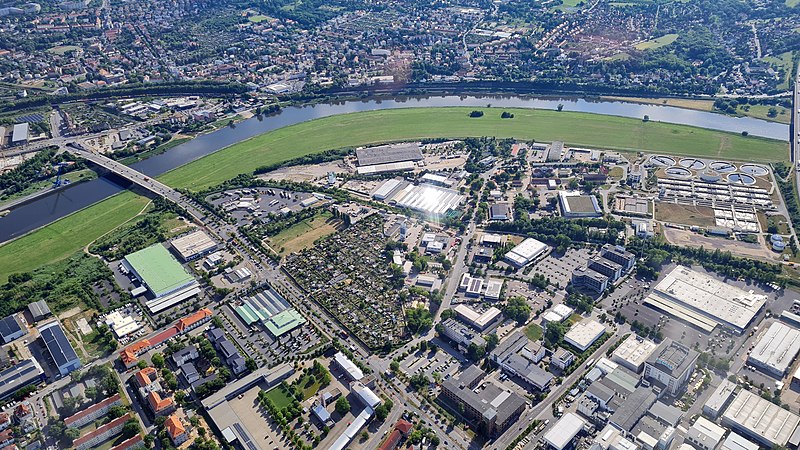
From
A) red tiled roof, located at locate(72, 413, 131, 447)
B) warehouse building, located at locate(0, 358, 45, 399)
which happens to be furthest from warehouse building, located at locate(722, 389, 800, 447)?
warehouse building, located at locate(0, 358, 45, 399)

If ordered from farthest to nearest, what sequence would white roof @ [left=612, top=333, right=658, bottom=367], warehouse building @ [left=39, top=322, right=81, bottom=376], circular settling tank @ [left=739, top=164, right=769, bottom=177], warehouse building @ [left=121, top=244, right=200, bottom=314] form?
circular settling tank @ [left=739, top=164, right=769, bottom=177], warehouse building @ [left=121, top=244, right=200, bottom=314], warehouse building @ [left=39, top=322, right=81, bottom=376], white roof @ [left=612, top=333, right=658, bottom=367]

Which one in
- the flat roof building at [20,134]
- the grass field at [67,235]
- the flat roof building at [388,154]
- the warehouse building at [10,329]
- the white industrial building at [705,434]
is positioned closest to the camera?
the white industrial building at [705,434]

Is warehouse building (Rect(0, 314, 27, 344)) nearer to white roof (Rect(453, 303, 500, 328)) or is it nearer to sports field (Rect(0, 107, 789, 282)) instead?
sports field (Rect(0, 107, 789, 282))

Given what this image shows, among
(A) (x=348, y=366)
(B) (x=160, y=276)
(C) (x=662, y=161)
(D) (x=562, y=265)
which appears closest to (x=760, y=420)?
(D) (x=562, y=265)

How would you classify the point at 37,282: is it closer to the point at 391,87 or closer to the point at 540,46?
the point at 391,87

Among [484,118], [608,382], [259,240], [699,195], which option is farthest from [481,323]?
[484,118]

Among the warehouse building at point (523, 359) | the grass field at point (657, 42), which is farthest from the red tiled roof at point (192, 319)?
the grass field at point (657, 42)

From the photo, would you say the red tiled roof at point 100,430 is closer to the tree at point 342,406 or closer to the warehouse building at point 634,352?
the tree at point 342,406
